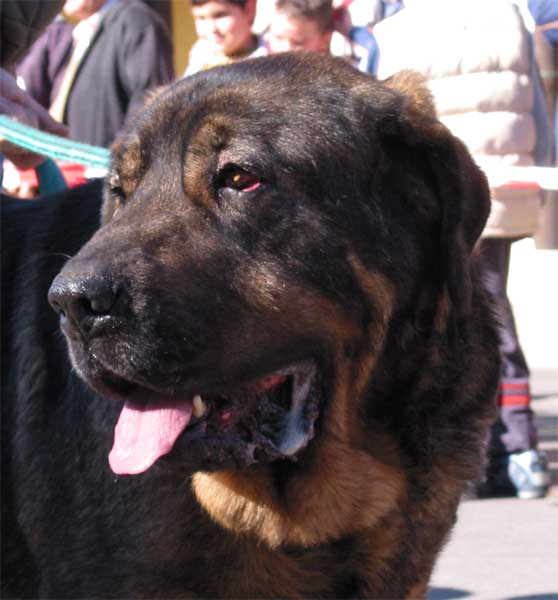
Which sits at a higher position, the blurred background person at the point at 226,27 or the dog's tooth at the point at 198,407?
the blurred background person at the point at 226,27

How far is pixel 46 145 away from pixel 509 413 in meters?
2.99

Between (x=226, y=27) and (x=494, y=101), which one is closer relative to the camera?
(x=494, y=101)

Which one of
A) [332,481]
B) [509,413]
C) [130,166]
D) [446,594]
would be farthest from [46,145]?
[509,413]

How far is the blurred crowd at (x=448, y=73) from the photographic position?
19.1 ft

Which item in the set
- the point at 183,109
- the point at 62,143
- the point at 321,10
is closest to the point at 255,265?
the point at 183,109

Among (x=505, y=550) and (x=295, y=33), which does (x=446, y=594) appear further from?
(x=295, y=33)

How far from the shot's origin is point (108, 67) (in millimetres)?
6883

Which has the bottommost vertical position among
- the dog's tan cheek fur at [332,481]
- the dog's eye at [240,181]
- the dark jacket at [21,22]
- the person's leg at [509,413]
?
the person's leg at [509,413]

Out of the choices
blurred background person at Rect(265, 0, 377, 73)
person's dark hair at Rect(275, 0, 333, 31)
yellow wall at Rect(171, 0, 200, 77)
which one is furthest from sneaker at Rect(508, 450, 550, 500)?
yellow wall at Rect(171, 0, 200, 77)

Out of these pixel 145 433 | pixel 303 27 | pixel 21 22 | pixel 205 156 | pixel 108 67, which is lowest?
pixel 145 433

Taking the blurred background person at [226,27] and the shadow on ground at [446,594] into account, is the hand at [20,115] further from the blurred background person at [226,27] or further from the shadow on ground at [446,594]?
the blurred background person at [226,27]

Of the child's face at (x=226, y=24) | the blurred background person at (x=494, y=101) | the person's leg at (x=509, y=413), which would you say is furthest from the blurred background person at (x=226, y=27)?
the person's leg at (x=509, y=413)

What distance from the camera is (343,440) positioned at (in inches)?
125

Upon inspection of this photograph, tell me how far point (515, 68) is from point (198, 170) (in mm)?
3314
